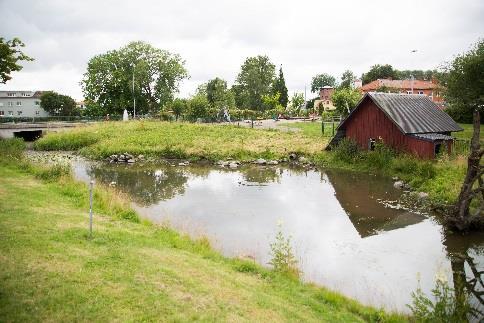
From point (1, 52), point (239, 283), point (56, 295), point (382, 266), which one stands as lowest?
point (382, 266)

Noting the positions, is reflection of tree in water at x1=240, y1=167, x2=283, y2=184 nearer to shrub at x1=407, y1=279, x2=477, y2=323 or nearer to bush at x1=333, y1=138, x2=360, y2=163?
bush at x1=333, y1=138, x2=360, y2=163

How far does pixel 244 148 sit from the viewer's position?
3406 centimetres

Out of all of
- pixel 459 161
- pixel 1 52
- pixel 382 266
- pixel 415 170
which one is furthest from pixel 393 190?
pixel 1 52

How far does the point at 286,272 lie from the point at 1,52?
23690mm

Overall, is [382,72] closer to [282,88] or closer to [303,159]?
[282,88]

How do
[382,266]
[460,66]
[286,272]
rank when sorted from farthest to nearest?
[460,66] → [382,266] → [286,272]

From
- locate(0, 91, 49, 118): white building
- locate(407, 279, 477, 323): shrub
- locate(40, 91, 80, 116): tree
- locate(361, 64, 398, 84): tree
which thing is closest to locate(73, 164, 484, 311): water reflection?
locate(407, 279, 477, 323): shrub

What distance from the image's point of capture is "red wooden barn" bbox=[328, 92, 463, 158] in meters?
24.8

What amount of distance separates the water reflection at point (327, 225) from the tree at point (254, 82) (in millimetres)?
61984

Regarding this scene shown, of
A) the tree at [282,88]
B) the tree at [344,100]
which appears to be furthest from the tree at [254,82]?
the tree at [344,100]

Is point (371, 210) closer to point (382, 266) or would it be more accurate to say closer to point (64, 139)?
point (382, 266)

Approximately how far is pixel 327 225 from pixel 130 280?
32.3ft

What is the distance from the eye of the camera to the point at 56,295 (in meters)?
7.03

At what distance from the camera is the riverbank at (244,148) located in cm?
2064
